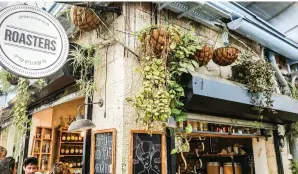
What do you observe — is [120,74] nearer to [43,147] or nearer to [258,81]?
[258,81]

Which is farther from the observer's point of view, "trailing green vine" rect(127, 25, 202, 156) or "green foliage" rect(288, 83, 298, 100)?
"green foliage" rect(288, 83, 298, 100)

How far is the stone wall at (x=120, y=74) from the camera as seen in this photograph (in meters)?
3.54

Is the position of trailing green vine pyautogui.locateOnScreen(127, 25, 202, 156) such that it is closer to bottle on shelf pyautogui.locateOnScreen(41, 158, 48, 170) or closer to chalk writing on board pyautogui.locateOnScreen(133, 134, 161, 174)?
chalk writing on board pyautogui.locateOnScreen(133, 134, 161, 174)

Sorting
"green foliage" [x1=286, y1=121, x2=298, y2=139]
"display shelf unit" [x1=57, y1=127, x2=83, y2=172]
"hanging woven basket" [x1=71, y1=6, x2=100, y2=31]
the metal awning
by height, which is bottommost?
"display shelf unit" [x1=57, y1=127, x2=83, y2=172]

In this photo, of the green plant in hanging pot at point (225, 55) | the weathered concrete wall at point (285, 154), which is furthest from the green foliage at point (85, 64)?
the weathered concrete wall at point (285, 154)

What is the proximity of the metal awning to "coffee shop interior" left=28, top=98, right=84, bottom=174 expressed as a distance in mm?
4812

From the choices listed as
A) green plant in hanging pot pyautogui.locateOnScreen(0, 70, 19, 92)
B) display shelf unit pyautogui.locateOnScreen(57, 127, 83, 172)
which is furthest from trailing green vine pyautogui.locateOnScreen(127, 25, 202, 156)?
display shelf unit pyautogui.locateOnScreen(57, 127, 83, 172)

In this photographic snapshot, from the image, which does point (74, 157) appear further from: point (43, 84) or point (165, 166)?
point (165, 166)

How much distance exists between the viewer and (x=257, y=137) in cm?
588

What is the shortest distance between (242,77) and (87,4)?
3.37 meters

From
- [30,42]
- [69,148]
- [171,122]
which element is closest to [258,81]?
[171,122]

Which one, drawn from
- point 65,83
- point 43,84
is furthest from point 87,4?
point 43,84

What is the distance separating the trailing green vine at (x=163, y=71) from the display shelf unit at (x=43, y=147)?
562 cm

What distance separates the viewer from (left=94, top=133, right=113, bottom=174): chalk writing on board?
361 centimetres
